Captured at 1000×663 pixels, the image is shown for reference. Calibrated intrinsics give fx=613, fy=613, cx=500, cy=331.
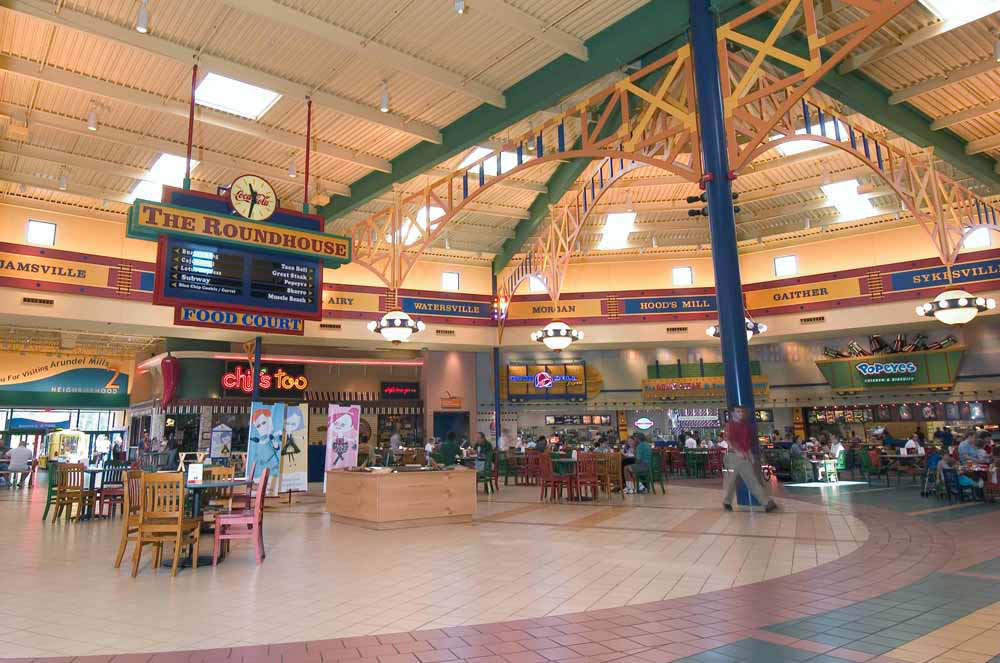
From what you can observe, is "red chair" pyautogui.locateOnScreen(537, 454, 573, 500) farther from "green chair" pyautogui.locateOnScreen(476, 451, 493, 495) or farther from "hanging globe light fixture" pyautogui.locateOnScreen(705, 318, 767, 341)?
"hanging globe light fixture" pyautogui.locateOnScreen(705, 318, 767, 341)

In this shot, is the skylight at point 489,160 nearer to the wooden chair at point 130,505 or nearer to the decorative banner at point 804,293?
the decorative banner at point 804,293

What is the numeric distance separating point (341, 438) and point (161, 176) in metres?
7.13

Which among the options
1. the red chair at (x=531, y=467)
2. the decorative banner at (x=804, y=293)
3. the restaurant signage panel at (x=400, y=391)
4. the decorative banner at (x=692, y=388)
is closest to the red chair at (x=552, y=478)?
the red chair at (x=531, y=467)

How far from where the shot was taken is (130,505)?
660 centimetres

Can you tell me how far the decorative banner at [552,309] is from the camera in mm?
19906

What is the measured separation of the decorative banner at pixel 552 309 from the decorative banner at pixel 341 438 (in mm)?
8186

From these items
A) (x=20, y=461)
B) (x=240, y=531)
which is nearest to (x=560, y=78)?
(x=240, y=531)

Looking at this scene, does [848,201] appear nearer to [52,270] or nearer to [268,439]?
[268,439]

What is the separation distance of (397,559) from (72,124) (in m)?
10.4

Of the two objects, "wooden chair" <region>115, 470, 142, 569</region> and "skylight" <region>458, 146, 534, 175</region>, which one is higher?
"skylight" <region>458, 146, 534, 175</region>

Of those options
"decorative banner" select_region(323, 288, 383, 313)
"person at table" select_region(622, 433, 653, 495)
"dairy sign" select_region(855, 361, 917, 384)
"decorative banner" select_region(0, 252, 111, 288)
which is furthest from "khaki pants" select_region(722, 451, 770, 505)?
"decorative banner" select_region(0, 252, 111, 288)

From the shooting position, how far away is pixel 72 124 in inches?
446

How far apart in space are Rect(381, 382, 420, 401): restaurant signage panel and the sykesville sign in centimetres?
1346

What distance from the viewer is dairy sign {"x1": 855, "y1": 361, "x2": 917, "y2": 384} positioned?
17734 mm
